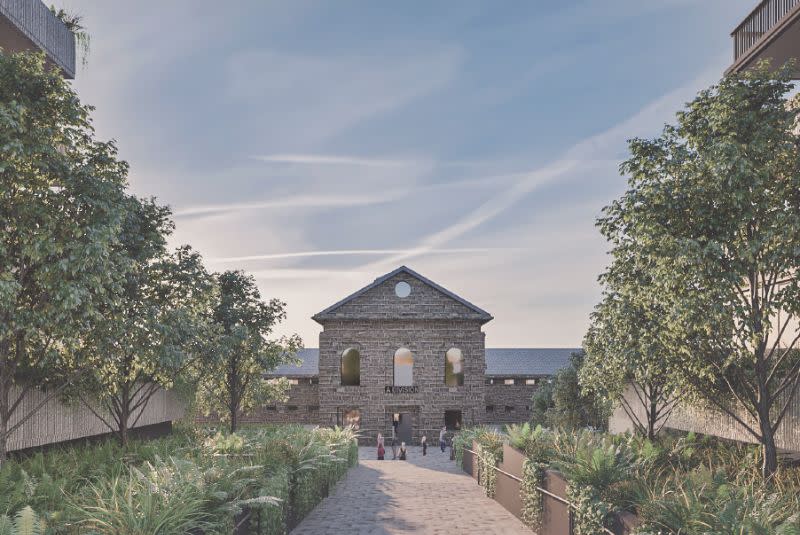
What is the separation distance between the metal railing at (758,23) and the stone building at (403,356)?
986 inches

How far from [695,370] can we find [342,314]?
104 ft

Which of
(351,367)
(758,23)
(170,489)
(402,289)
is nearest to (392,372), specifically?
(351,367)

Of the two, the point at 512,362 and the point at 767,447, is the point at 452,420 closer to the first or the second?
the point at 512,362

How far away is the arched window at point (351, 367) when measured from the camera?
153 feet

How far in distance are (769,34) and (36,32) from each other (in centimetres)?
2268

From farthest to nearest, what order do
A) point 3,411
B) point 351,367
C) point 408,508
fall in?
point 351,367
point 408,508
point 3,411

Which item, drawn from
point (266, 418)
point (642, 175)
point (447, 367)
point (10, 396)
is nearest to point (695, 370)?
point (642, 175)

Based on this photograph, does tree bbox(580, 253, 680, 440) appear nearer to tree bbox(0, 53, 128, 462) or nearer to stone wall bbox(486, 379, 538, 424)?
tree bbox(0, 53, 128, 462)

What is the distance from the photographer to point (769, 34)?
68.5 feet

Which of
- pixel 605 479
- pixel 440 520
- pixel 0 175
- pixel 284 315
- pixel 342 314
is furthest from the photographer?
pixel 342 314

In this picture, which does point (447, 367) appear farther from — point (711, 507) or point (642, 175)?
point (711, 507)

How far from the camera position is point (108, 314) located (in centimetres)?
1691

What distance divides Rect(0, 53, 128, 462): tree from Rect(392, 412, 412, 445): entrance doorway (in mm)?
38258

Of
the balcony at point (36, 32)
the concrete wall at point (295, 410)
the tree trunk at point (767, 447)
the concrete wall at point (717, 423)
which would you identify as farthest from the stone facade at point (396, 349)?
the tree trunk at point (767, 447)
